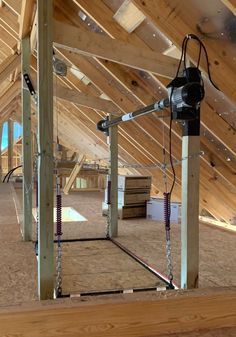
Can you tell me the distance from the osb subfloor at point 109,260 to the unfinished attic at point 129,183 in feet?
0.04

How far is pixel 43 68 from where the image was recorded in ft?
7.43

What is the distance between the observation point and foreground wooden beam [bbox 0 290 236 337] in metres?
1.99

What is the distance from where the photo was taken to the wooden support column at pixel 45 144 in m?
2.25

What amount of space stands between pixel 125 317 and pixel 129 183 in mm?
3425

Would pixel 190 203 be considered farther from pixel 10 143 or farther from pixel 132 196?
pixel 10 143

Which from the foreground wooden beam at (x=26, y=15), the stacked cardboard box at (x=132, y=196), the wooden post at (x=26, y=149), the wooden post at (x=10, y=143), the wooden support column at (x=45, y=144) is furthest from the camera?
the wooden post at (x=10, y=143)

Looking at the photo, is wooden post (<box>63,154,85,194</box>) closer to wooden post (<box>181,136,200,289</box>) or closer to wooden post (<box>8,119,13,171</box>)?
wooden post (<box>8,119,13,171</box>)

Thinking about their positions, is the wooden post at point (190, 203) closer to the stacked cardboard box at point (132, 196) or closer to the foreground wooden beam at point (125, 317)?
the foreground wooden beam at point (125, 317)

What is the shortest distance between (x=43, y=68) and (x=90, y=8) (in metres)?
1.33

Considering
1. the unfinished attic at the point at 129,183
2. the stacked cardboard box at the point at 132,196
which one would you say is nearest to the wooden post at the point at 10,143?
the unfinished attic at the point at 129,183

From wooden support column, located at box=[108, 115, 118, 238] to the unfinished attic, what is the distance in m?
0.01

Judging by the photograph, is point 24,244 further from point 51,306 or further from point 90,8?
point 90,8

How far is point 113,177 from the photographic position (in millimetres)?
4160

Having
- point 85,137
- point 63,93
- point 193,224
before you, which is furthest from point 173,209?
point 85,137
